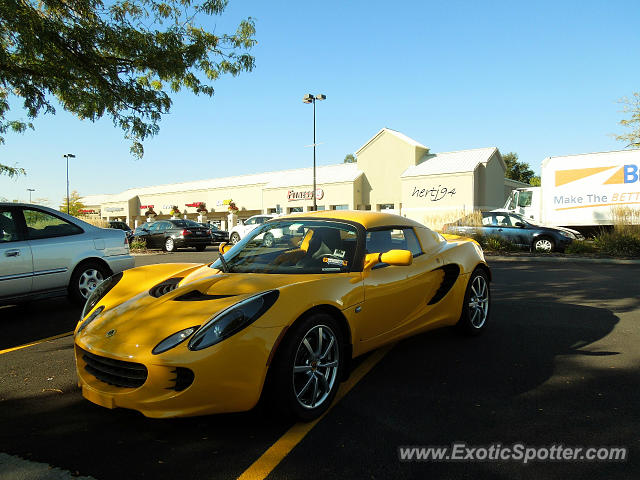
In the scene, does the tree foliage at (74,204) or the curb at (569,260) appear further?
the tree foliage at (74,204)

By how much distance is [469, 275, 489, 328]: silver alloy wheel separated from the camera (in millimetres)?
4676

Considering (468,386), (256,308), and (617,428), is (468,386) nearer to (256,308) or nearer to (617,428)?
(617,428)

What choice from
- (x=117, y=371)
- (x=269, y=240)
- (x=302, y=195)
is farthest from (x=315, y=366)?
(x=302, y=195)

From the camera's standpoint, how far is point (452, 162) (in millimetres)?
38156

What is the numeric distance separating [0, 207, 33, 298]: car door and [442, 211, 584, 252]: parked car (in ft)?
45.9

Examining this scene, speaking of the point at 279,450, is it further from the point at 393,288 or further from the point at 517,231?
the point at 517,231

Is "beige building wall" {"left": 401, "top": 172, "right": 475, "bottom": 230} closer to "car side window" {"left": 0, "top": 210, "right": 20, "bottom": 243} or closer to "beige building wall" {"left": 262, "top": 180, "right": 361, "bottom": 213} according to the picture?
"beige building wall" {"left": 262, "top": 180, "right": 361, "bottom": 213}

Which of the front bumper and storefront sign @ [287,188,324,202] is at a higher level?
storefront sign @ [287,188,324,202]

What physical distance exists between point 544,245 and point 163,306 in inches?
592

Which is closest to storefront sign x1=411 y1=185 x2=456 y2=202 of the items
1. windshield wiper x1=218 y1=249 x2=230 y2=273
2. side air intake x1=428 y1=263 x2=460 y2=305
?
side air intake x1=428 y1=263 x2=460 y2=305

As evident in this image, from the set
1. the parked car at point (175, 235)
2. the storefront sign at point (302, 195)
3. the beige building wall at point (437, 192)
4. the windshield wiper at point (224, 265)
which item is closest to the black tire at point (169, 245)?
the parked car at point (175, 235)

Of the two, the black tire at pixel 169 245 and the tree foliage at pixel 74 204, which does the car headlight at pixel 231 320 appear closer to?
the black tire at pixel 169 245

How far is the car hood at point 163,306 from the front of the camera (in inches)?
102

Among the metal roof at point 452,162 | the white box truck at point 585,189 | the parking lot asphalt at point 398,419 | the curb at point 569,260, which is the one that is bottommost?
the parking lot asphalt at point 398,419
